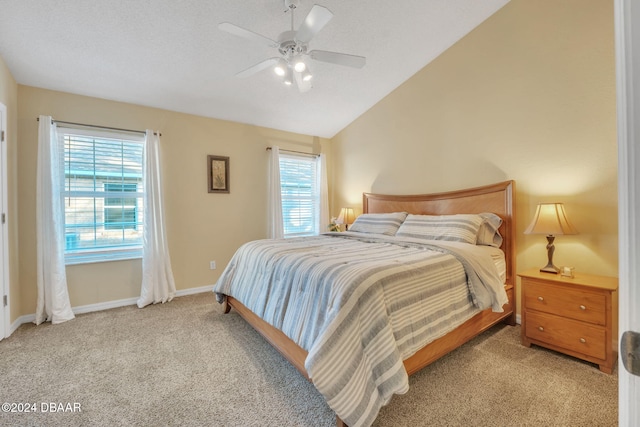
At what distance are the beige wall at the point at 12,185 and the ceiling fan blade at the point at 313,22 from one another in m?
2.81

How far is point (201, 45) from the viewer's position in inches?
104

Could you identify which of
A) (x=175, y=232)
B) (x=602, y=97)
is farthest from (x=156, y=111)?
(x=602, y=97)

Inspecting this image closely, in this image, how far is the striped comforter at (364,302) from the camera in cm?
141

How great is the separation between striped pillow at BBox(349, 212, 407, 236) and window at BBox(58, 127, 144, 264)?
282 centimetres

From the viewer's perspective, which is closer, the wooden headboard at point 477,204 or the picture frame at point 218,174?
the wooden headboard at point 477,204

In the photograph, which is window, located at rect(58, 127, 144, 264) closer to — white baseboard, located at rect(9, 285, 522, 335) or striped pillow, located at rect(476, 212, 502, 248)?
white baseboard, located at rect(9, 285, 522, 335)

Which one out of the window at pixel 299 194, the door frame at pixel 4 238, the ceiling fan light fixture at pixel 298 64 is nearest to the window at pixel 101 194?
the door frame at pixel 4 238

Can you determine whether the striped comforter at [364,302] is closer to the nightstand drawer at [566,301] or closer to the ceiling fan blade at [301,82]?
the nightstand drawer at [566,301]

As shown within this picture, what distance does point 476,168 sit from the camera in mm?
3055

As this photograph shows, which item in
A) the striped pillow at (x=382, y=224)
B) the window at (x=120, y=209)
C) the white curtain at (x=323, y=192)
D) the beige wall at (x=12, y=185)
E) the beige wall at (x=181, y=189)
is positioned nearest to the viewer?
the beige wall at (x=12, y=185)

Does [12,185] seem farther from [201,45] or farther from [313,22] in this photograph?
[313,22]

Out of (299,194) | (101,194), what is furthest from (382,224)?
(101,194)

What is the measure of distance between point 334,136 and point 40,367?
4.57m

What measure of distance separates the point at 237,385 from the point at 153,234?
230cm
